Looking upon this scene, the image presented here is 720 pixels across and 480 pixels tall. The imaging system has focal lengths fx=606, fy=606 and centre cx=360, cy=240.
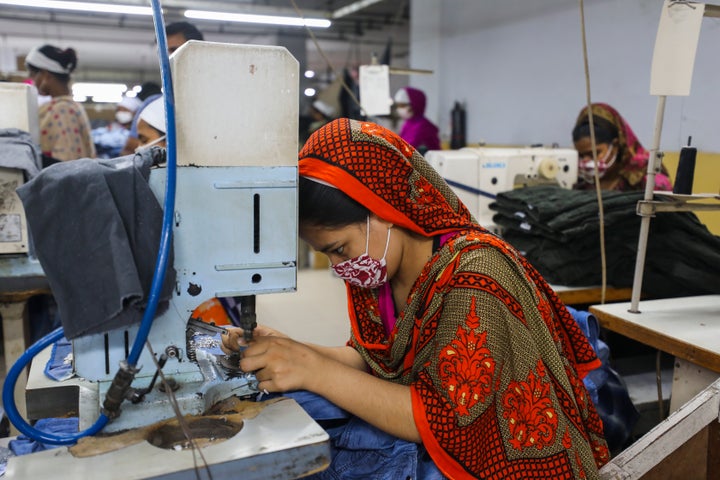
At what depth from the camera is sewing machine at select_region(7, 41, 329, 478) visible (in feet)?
2.78

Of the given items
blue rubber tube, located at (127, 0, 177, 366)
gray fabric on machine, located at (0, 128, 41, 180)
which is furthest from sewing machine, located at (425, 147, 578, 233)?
blue rubber tube, located at (127, 0, 177, 366)

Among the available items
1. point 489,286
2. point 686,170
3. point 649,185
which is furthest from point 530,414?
point 686,170

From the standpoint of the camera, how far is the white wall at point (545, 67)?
3.28 m

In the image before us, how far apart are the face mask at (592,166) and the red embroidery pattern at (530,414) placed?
2.12m

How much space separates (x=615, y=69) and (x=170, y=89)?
3.86 m

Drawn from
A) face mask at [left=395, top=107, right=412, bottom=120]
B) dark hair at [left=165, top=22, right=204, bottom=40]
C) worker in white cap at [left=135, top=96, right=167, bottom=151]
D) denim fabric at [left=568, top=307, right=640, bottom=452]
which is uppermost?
dark hair at [left=165, top=22, right=204, bottom=40]

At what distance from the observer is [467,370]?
0.90 metres

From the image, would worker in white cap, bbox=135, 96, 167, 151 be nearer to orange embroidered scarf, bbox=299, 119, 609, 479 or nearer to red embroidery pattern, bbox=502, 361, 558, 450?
orange embroidered scarf, bbox=299, 119, 609, 479

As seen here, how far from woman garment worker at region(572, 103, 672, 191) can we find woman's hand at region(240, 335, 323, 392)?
2.26 meters

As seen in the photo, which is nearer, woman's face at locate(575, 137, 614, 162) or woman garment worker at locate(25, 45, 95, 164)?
woman garment worker at locate(25, 45, 95, 164)

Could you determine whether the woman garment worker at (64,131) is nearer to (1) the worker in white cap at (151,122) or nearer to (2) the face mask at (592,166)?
(1) the worker in white cap at (151,122)

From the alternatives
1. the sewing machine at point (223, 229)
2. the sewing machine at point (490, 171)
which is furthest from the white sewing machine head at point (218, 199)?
the sewing machine at point (490, 171)

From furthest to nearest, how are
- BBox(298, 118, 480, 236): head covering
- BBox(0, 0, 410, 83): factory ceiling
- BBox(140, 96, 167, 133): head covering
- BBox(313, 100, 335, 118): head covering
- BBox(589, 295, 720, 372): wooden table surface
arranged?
BBox(0, 0, 410, 83): factory ceiling
BBox(313, 100, 335, 118): head covering
BBox(140, 96, 167, 133): head covering
BBox(589, 295, 720, 372): wooden table surface
BBox(298, 118, 480, 236): head covering

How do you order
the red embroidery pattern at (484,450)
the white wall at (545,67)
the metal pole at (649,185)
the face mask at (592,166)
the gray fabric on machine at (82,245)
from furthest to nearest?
the white wall at (545,67)
the face mask at (592,166)
the metal pole at (649,185)
the red embroidery pattern at (484,450)
the gray fabric on machine at (82,245)
